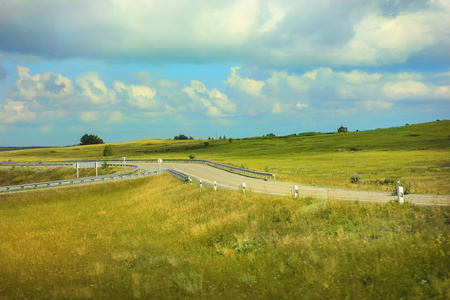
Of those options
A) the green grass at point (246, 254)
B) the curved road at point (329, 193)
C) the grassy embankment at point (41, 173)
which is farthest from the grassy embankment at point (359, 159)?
the grassy embankment at point (41, 173)

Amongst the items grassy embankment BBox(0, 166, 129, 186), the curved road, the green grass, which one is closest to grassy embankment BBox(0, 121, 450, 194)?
the curved road

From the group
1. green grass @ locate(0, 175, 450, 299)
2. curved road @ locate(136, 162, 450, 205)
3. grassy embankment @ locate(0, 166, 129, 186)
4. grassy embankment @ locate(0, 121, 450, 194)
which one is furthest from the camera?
grassy embankment @ locate(0, 166, 129, 186)

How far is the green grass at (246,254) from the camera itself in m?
10.1

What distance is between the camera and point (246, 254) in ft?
45.2

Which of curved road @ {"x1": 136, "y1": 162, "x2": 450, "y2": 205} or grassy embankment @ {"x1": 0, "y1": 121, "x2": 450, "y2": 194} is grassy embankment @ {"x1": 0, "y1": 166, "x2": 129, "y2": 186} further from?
curved road @ {"x1": 136, "y1": 162, "x2": 450, "y2": 205}

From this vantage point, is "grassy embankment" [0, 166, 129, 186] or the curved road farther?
"grassy embankment" [0, 166, 129, 186]

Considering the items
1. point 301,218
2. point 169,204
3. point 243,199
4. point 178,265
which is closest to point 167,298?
point 178,265

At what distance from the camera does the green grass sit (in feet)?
33.3

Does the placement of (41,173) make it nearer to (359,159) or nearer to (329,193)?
(359,159)

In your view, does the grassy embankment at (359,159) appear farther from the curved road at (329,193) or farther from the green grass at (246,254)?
the green grass at (246,254)

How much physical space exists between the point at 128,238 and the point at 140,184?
27.5 m

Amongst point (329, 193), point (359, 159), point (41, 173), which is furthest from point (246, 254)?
point (41, 173)

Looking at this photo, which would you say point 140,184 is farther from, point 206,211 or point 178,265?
point 178,265

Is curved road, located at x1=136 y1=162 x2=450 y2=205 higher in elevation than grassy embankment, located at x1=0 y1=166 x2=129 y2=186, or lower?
higher
